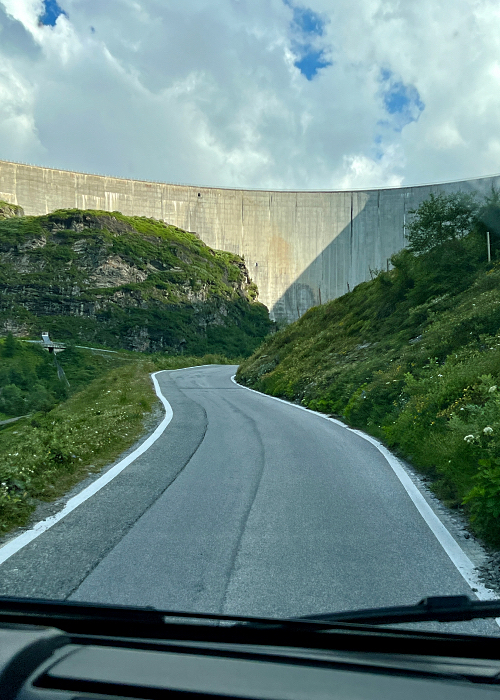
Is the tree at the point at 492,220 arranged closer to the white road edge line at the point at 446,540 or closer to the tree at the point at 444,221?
the tree at the point at 444,221

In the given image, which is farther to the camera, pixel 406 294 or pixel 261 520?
pixel 406 294

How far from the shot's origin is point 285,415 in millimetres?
13719

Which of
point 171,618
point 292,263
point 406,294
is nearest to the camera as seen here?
point 171,618

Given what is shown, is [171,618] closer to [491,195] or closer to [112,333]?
[491,195]

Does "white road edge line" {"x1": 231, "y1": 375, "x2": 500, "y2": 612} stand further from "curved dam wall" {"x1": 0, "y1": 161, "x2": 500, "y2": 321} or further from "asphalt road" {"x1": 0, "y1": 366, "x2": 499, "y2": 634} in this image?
"curved dam wall" {"x1": 0, "y1": 161, "x2": 500, "y2": 321}

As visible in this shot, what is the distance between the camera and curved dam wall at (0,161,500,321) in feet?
295

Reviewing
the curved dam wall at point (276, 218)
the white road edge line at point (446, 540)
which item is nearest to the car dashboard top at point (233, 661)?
the white road edge line at point (446, 540)

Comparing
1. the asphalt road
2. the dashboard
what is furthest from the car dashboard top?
the asphalt road

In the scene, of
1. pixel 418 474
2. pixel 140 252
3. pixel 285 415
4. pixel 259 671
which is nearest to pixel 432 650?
pixel 259 671

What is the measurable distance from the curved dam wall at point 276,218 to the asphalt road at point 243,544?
86.0 metres

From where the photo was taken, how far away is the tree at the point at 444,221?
20703 millimetres

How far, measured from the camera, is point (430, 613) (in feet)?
6.47

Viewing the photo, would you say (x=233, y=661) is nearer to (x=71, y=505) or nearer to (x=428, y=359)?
(x=71, y=505)

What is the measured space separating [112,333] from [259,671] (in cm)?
7811
